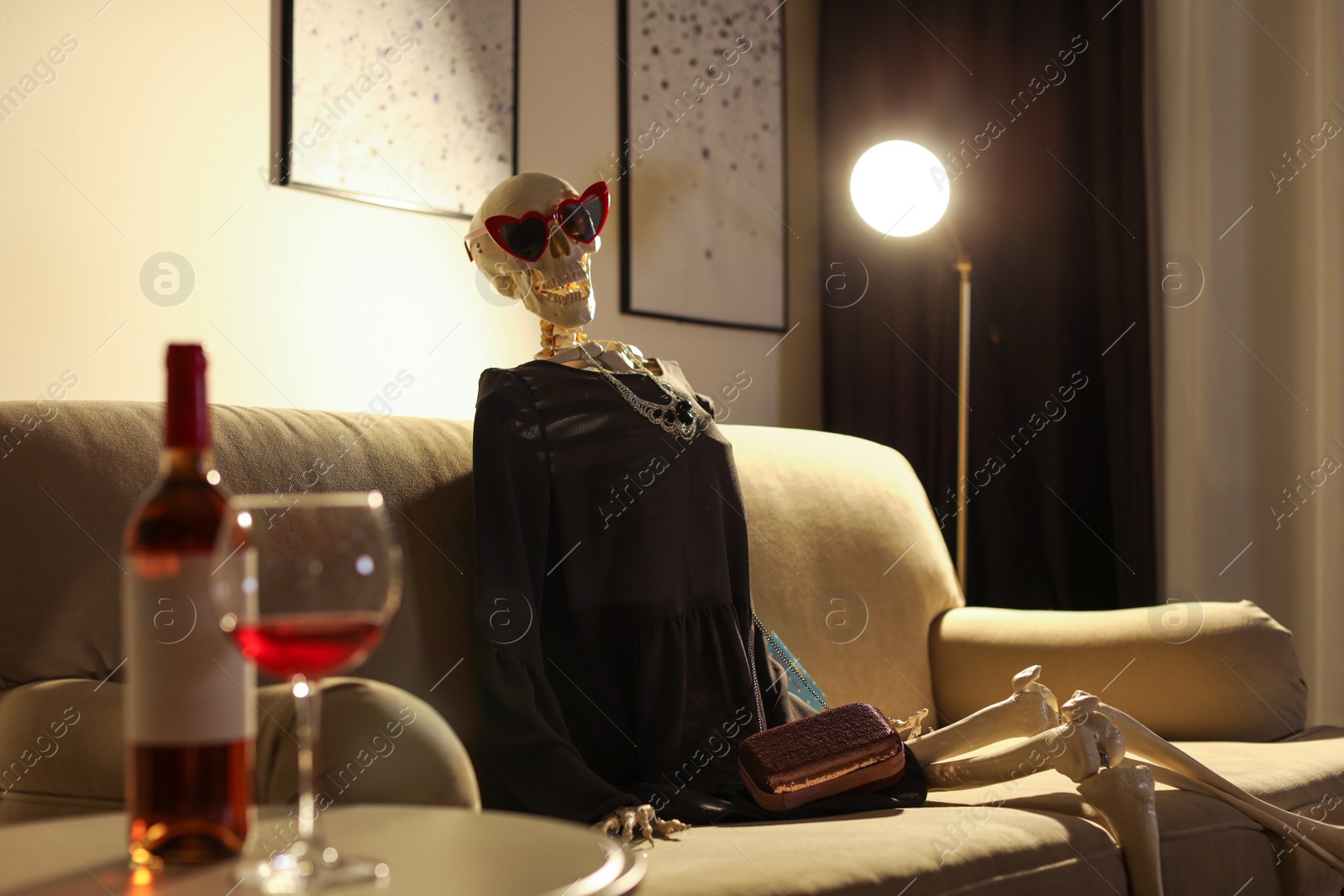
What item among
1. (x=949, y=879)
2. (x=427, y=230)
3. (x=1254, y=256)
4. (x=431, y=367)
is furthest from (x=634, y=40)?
(x=949, y=879)

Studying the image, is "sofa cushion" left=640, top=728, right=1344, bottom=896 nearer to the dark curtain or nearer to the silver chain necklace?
the silver chain necklace

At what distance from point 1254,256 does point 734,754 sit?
6.54 ft

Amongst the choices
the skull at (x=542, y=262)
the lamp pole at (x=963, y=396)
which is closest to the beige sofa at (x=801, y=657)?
the skull at (x=542, y=262)

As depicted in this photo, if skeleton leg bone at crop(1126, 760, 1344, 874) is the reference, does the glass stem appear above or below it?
above

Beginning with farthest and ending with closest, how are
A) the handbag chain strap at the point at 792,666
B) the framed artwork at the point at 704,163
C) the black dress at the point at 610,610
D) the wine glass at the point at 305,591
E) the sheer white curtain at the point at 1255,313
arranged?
1. the framed artwork at the point at 704,163
2. the sheer white curtain at the point at 1255,313
3. the handbag chain strap at the point at 792,666
4. the black dress at the point at 610,610
5. the wine glass at the point at 305,591

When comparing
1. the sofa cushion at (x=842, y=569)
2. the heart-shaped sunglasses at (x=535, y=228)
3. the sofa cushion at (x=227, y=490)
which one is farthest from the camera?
the sofa cushion at (x=842, y=569)

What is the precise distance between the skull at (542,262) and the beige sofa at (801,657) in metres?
0.24

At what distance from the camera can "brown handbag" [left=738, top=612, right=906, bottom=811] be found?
142cm

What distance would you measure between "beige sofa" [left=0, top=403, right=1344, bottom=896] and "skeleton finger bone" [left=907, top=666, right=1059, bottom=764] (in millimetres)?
72

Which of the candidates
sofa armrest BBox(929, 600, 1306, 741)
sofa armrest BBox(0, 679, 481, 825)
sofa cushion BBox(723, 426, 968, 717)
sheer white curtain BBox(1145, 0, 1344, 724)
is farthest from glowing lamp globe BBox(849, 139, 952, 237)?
sofa armrest BBox(0, 679, 481, 825)

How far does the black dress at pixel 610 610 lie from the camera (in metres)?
1.47

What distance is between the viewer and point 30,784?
→ 1.08 m

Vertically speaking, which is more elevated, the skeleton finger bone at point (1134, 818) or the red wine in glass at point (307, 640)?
the red wine in glass at point (307, 640)

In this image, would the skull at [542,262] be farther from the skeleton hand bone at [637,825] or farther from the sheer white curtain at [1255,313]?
the sheer white curtain at [1255,313]
